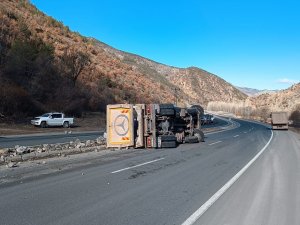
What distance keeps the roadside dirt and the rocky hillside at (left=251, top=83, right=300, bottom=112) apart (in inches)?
2756

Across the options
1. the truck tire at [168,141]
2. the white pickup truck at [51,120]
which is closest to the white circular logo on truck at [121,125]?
the truck tire at [168,141]

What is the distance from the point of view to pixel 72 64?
56750 mm

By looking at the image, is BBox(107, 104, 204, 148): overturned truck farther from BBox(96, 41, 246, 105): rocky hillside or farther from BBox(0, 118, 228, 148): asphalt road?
BBox(96, 41, 246, 105): rocky hillside

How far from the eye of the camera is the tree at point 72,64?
5603cm

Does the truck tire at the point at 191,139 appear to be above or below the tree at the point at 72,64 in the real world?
below

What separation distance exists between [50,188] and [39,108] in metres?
37.4

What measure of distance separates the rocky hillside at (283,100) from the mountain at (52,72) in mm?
45734

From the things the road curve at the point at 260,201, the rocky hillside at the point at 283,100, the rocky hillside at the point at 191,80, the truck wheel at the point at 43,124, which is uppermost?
the rocky hillside at the point at 191,80

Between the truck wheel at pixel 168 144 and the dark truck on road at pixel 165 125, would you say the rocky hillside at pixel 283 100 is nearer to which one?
the dark truck on road at pixel 165 125

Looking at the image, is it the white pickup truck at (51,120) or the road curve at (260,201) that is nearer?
the road curve at (260,201)

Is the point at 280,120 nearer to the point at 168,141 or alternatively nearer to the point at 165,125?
the point at 165,125

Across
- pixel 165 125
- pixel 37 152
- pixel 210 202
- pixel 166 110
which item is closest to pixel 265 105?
pixel 166 110

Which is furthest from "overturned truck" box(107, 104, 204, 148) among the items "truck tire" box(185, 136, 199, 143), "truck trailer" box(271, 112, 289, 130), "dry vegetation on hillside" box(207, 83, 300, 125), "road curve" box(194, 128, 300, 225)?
"dry vegetation on hillside" box(207, 83, 300, 125)

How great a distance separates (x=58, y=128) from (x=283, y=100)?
95.2m
